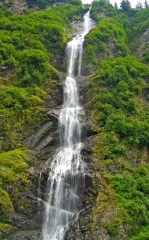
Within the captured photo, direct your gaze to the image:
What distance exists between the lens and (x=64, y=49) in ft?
131

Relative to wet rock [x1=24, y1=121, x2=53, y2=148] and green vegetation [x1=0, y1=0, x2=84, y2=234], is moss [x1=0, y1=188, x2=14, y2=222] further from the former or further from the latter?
wet rock [x1=24, y1=121, x2=53, y2=148]

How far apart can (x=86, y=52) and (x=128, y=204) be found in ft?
83.7

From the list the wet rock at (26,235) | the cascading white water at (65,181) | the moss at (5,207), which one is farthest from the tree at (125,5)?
the wet rock at (26,235)

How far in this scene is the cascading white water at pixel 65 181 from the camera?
1855cm

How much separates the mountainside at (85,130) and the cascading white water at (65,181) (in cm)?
57

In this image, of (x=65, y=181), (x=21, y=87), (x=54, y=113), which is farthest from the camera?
(x=21, y=87)

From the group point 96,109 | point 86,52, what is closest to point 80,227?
point 96,109

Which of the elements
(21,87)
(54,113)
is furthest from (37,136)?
(21,87)

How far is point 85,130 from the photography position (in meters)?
25.2

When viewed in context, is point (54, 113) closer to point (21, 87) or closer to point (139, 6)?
point (21, 87)

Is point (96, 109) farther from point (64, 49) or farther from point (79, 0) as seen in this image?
point (79, 0)

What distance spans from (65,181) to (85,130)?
238 inches

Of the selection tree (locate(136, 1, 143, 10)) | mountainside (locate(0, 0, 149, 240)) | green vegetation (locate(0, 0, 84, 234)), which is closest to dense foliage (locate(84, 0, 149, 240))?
mountainside (locate(0, 0, 149, 240))

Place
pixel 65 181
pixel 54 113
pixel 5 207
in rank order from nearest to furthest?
pixel 5 207 → pixel 65 181 → pixel 54 113
